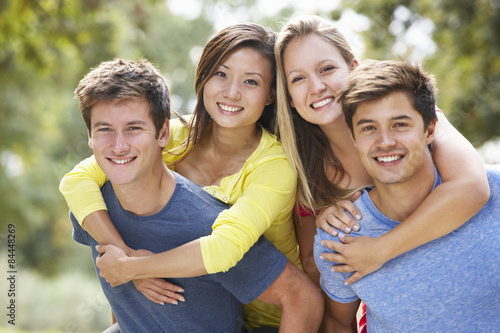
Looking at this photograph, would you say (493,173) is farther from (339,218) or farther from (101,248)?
(101,248)

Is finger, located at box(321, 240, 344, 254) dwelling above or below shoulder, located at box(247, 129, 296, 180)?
below

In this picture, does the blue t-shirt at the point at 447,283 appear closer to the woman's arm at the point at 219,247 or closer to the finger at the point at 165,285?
the woman's arm at the point at 219,247

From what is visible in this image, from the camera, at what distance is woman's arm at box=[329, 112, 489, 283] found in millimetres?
2193

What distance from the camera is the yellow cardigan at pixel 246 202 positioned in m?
2.28

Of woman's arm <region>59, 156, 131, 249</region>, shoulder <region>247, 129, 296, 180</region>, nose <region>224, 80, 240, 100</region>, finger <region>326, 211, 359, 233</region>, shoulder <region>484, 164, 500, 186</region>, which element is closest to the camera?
shoulder <region>484, 164, 500, 186</region>

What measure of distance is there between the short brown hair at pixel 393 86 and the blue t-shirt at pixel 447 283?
358 millimetres

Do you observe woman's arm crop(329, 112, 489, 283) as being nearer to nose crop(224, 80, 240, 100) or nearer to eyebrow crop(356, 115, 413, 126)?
eyebrow crop(356, 115, 413, 126)

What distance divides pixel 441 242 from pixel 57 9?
582cm

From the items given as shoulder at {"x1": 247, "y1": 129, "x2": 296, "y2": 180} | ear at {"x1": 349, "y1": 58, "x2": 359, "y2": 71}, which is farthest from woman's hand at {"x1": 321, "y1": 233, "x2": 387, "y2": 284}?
ear at {"x1": 349, "y1": 58, "x2": 359, "y2": 71}

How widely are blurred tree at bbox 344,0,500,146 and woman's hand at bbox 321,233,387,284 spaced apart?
489cm

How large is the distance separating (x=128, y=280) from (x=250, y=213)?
0.63 m

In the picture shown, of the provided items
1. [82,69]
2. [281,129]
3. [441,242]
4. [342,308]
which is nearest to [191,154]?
[281,129]

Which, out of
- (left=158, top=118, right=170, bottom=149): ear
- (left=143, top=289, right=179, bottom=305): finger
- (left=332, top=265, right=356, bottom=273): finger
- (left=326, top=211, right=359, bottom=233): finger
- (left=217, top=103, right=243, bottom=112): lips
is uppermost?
(left=217, top=103, right=243, bottom=112): lips

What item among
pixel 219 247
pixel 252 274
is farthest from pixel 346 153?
pixel 219 247
